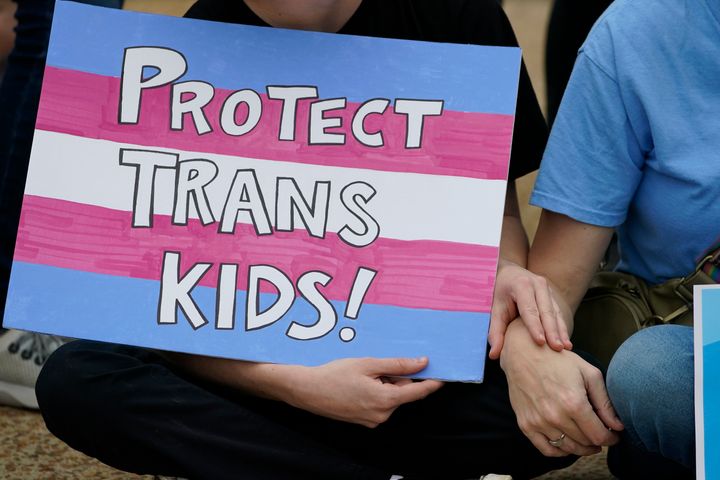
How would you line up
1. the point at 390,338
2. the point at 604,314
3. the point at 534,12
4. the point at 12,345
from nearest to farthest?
the point at 390,338 < the point at 604,314 < the point at 12,345 < the point at 534,12

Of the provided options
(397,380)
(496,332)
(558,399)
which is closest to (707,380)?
(558,399)

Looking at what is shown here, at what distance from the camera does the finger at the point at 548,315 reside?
4.84 ft

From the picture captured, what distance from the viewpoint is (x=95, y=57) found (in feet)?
5.34

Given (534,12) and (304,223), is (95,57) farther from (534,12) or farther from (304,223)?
(534,12)

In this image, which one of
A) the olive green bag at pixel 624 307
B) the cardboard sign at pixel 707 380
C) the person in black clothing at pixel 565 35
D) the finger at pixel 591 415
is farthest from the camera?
the person in black clothing at pixel 565 35

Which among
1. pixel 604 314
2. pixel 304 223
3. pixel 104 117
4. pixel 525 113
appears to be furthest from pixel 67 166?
pixel 604 314

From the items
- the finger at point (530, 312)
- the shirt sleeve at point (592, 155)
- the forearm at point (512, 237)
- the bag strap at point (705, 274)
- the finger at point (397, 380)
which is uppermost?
the shirt sleeve at point (592, 155)

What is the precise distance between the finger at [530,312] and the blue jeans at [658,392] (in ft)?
0.33

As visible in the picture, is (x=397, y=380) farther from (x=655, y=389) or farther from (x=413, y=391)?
(x=655, y=389)

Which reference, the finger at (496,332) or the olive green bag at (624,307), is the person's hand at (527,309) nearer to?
the finger at (496,332)

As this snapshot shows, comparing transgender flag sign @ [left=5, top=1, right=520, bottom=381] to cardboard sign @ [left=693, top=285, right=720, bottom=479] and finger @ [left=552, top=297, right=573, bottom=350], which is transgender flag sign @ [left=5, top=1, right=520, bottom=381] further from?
cardboard sign @ [left=693, top=285, right=720, bottom=479]

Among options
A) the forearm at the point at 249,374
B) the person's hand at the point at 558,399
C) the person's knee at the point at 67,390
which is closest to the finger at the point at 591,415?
the person's hand at the point at 558,399

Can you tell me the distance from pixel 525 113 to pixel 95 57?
625 millimetres

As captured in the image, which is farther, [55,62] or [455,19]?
[455,19]
